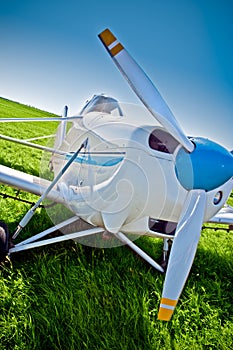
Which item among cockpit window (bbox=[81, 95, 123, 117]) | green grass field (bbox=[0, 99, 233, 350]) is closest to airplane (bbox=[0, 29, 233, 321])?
cockpit window (bbox=[81, 95, 123, 117])

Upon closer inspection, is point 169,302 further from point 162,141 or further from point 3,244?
point 3,244

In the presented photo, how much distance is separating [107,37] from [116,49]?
11 cm

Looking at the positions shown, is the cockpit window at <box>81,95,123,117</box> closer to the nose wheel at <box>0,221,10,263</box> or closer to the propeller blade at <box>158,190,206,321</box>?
the propeller blade at <box>158,190,206,321</box>

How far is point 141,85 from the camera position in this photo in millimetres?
2344

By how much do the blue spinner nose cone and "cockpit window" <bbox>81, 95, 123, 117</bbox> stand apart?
787 mm

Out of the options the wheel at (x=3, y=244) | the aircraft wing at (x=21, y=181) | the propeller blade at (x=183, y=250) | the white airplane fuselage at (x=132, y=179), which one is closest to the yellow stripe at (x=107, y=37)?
the white airplane fuselage at (x=132, y=179)

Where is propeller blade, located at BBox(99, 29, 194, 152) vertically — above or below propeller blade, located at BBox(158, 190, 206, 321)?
above

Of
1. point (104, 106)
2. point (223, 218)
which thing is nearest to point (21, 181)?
point (104, 106)

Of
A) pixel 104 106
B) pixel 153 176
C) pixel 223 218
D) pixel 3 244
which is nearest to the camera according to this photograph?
pixel 153 176

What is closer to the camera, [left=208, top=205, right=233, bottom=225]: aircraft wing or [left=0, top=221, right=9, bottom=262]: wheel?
[left=0, top=221, right=9, bottom=262]: wheel

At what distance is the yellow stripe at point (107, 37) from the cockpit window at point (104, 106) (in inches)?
26.5

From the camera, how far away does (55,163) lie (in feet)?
12.2

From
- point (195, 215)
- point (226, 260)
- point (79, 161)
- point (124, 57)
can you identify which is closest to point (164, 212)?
point (195, 215)

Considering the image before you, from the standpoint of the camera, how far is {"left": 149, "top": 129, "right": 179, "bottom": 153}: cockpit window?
2463mm
